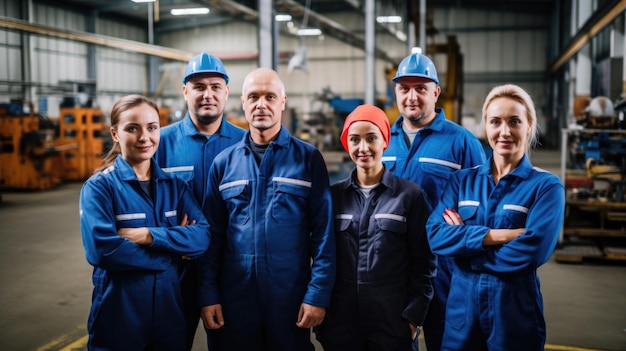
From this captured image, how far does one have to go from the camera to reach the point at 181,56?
14.4 metres

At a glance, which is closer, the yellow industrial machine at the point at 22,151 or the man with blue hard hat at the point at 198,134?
the man with blue hard hat at the point at 198,134

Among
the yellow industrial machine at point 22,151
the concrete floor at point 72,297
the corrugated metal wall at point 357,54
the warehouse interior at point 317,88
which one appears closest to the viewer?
the concrete floor at point 72,297

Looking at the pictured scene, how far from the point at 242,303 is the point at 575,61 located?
20520 mm

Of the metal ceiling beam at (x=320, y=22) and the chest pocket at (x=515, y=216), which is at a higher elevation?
the metal ceiling beam at (x=320, y=22)

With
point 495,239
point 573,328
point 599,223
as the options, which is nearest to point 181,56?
point 599,223

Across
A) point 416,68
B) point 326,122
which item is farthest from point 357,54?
point 416,68

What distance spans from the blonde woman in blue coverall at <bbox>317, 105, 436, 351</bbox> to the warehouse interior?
20.3 inches

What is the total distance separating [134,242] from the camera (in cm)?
211

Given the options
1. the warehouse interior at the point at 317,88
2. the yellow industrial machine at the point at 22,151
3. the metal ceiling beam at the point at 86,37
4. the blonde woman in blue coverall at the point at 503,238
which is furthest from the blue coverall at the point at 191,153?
the yellow industrial machine at the point at 22,151

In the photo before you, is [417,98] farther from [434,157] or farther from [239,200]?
[239,200]

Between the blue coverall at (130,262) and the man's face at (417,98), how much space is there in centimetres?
127

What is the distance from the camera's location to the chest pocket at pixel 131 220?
216cm

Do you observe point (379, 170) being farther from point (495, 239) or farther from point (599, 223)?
point (599, 223)

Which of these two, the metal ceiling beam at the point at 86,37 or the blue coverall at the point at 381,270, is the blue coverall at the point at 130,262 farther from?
the metal ceiling beam at the point at 86,37
